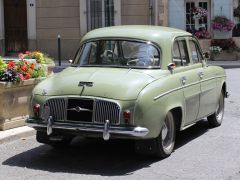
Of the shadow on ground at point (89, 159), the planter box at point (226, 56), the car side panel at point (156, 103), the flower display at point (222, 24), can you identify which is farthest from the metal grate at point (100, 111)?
the flower display at point (222, 24)

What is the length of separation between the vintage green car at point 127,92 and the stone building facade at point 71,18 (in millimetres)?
14484

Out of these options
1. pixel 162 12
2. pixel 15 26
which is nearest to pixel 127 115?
pixel 162 12

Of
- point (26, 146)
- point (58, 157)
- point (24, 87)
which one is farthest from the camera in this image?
point (24, 87)

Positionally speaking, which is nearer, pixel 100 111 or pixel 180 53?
pixel 100 111

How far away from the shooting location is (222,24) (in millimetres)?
23094

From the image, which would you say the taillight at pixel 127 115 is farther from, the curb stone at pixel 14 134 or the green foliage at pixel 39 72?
the green foliage at pixel 39 72

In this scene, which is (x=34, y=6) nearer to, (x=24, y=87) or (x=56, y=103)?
(x=24, y=87)

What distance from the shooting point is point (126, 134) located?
21.2 ft

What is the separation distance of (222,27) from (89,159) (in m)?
16.8

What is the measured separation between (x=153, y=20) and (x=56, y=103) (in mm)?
16425

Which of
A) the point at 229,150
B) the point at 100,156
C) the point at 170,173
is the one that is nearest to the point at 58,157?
the point at 100,156

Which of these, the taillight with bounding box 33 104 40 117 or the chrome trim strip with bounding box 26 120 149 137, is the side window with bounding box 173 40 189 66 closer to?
the chrome trim strip with bounding box 26 120 149 137

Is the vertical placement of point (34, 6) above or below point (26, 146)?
above

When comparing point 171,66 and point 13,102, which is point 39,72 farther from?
point 171,66
